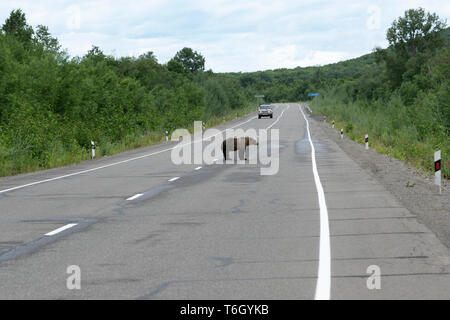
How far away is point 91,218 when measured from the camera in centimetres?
1113

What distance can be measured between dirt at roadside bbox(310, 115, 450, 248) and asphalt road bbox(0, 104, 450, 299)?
0.32 meters

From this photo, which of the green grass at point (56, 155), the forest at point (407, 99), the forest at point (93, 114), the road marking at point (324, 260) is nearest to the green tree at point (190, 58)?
the forest at point (407, 99)

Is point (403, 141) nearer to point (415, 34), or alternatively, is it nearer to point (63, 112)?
point (63, 112)

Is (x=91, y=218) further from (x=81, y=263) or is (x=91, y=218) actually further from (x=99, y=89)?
(x=99, y=89)

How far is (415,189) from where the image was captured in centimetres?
1527

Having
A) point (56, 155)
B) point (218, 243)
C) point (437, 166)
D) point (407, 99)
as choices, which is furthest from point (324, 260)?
point (407, 99)

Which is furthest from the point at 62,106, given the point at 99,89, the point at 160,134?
the point at 160,134

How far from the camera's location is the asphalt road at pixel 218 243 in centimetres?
623

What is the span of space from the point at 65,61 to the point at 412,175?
26290 mm

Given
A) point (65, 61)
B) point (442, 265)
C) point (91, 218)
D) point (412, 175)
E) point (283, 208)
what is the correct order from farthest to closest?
point (65, 61) < point (412, 175) < point (283, 208) < point (91, 218) < point (442, 265)

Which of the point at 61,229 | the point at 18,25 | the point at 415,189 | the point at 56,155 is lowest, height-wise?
the point at 415,189

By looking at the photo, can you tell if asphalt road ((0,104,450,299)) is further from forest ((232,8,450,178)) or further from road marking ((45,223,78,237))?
forest ((232,8,450,178))

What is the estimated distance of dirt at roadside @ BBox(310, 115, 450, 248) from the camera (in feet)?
34.4

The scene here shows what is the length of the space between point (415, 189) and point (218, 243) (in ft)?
27.1
